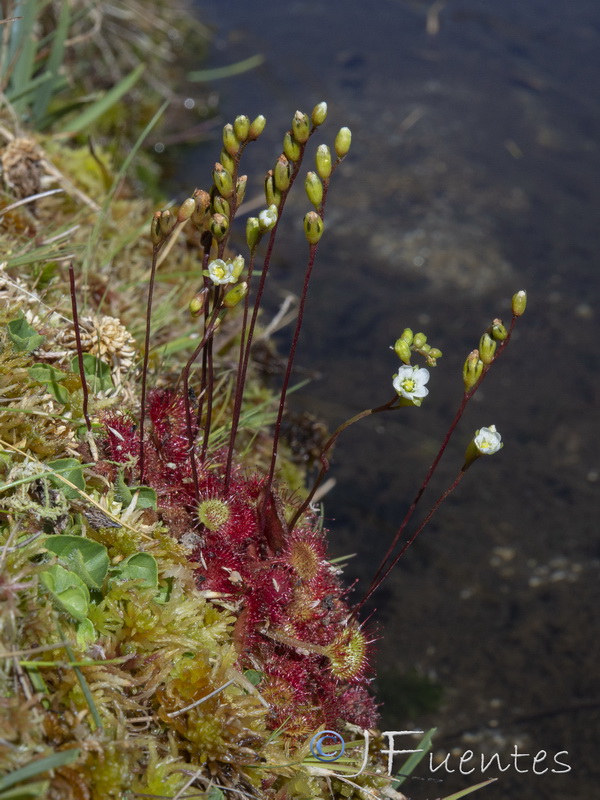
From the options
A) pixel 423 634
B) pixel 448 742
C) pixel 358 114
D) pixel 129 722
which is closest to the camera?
pixel 129 722

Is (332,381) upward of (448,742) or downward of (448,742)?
upward

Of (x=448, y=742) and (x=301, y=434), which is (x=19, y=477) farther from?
(x=448, y=742)

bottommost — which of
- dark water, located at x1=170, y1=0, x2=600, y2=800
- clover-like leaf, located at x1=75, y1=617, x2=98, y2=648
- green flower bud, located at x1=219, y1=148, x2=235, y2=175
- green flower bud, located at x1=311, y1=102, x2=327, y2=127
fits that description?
dark water, located at x1=170, y1=0, x2=600, y2=800

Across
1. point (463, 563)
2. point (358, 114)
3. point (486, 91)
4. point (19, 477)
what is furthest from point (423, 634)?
point (486, 91)

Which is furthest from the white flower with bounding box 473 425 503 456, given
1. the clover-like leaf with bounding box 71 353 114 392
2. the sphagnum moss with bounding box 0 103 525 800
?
the clover-like leaf with bounding box 71 353 114 392

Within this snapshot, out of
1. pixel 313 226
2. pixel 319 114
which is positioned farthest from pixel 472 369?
pixel 319 114

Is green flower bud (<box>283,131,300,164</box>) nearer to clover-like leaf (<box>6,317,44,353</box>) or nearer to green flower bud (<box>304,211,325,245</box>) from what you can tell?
green flower bud (<box>304,211,325,245</box>)

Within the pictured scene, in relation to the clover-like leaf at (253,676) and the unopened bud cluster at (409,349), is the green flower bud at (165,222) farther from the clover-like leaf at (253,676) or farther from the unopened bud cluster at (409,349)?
the clover-like leaf at (253,676)
